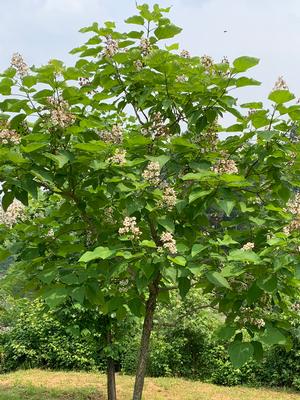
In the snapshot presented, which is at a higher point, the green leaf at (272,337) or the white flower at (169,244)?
the white flower at (169,244)

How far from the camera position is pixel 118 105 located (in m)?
4.00

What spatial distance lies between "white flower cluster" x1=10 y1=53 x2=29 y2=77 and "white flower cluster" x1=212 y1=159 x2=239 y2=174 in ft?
4.51

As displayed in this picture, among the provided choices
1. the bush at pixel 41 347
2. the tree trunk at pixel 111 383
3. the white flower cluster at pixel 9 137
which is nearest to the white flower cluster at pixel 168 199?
the white flower cluster at pixel 9 137

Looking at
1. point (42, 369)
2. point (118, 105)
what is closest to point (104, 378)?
point (42, 369)

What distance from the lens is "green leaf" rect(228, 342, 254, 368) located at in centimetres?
299

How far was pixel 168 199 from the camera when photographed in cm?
326

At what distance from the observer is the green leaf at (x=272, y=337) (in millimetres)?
2998

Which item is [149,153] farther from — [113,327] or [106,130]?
[113,327]

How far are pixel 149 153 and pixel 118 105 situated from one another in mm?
607

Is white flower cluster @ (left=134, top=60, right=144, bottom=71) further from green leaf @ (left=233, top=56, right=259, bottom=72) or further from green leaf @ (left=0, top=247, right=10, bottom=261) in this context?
green leaf @ (left=0, top=247, right=10, bottom=261)

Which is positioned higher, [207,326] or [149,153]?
[149,153]

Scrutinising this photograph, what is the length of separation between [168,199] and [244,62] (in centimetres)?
96

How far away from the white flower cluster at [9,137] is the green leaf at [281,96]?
5.38ft

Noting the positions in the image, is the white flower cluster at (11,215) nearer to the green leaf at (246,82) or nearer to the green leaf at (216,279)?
the green leaf at (216,279)
